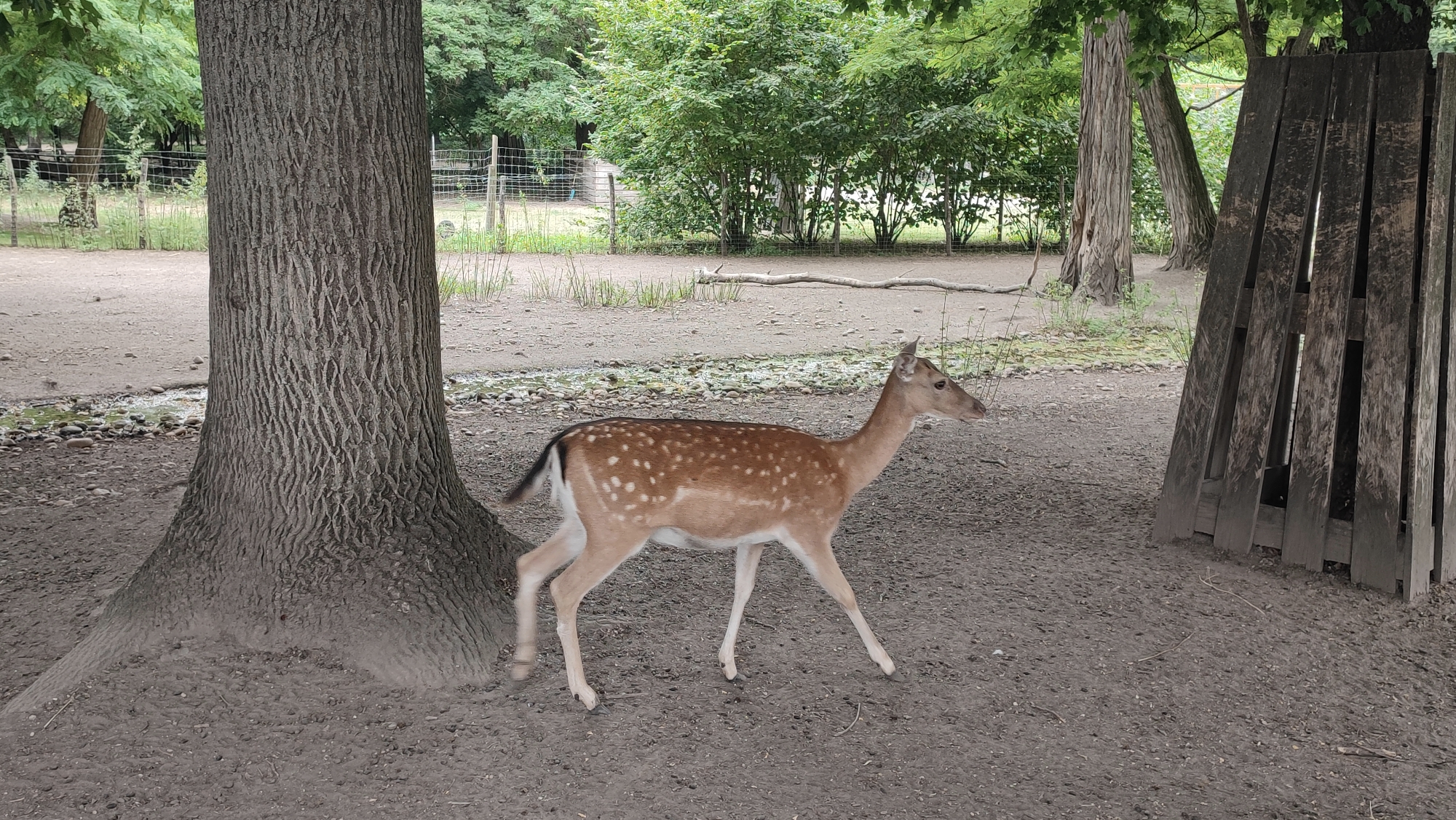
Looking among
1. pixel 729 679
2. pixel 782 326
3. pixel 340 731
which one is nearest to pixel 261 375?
pixel 340 731

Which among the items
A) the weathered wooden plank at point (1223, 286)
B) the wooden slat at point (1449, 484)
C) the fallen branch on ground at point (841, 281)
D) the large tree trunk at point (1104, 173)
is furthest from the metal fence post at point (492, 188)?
the wooden slat at point (1449, 484)

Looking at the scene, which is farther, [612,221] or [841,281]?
[612,221]

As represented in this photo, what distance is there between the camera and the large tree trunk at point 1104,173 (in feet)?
46.6

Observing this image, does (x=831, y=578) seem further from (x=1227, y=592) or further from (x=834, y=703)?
(x=1227, y=592)

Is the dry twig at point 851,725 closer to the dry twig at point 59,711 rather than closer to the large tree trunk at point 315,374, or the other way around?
the large tree trunk at point 315,374

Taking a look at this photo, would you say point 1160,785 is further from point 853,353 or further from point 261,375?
point 853,353

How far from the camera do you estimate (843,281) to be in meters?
16.3

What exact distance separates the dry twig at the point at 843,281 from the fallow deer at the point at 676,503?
→ 38.6 ft

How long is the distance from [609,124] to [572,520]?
20.2m

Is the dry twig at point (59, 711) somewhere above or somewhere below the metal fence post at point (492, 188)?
below

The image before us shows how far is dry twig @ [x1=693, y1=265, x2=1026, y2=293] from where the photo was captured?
15570 mm

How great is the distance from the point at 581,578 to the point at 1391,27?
426 centimetres

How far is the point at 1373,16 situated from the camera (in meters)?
5.16

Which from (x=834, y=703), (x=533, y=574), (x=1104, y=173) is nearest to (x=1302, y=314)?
(x=834, y=703)
